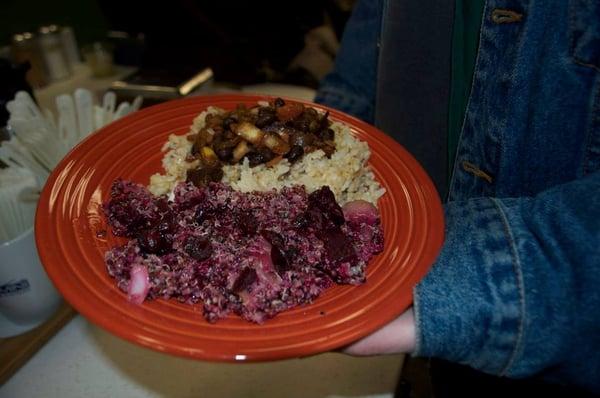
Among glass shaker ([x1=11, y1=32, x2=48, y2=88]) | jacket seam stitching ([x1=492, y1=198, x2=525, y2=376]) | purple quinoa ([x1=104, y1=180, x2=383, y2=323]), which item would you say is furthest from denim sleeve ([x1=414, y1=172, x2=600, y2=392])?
glass shaker ([x1=11, y1=32, x2=48, y2=88])

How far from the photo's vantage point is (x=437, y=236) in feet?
2.76

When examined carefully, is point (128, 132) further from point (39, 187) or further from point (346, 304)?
point (346, 304)

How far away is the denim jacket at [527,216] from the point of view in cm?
71

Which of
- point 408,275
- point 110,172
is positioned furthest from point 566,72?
point 110,172

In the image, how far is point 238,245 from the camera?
0.82 metres

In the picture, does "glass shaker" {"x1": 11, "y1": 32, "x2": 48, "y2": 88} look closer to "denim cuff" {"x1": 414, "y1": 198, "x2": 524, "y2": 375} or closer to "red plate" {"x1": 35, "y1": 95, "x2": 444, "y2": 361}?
"red plate" {"x1": 35, "y1": 95, "x2": 444, "y2": 361}

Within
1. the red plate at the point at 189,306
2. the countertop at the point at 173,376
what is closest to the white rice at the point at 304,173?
the red plate at the point at 189,306

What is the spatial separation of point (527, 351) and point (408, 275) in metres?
0.22

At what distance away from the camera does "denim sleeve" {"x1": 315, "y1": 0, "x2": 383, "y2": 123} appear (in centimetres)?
150

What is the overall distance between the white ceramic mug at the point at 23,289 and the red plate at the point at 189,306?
0.19m

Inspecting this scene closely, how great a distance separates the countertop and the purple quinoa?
39 cm

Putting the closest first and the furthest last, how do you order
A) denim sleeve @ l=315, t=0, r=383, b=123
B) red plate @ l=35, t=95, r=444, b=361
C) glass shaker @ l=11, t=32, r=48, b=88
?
red plate @ l=35, t=95, r=444, b=361, denim sleeve @ l=315, t=0, r=383, b=123, glass shaker @ l=11, t=32, r=48, b=88

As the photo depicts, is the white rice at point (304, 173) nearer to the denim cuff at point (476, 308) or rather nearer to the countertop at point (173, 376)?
the denim cuff at point (476, 308)

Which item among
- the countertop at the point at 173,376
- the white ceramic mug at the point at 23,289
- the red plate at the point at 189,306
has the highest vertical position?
the red plate at the point at 189,306
